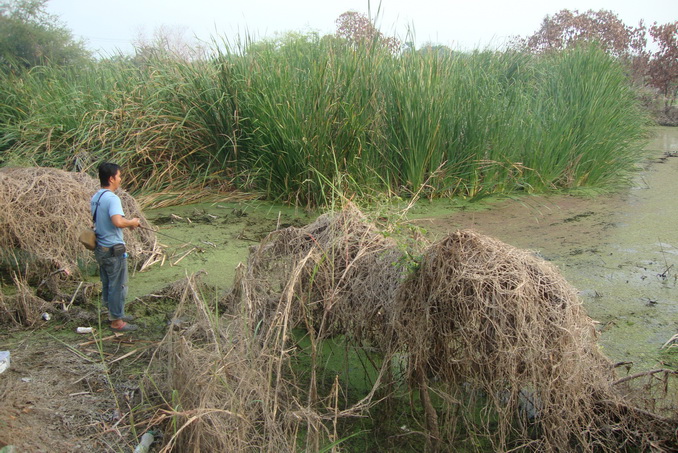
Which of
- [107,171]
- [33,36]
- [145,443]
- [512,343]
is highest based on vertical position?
[33,36]

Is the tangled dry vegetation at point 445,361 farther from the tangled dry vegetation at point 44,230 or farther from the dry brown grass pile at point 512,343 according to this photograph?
the tangled dry vegetation at point 44,230

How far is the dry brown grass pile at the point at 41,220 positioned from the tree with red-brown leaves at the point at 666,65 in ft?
62.4

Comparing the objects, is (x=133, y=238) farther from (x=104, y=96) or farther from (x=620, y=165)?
(x=620, y=165)

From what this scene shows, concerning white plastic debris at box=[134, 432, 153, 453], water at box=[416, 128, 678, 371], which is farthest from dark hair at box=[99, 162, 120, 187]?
water at box=[416, 128, 678, 371]

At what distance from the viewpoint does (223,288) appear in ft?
14.2

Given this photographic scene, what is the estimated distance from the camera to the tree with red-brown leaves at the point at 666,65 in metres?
18.8

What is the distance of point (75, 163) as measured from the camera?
6500 millimetres

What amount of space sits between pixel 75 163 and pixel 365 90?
3.29 m

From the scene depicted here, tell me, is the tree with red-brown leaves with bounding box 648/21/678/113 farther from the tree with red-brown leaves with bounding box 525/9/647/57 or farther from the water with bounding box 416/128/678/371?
the water with bounding box 416/128/678/371

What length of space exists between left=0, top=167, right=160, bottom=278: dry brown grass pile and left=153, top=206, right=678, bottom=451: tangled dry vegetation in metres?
2.07

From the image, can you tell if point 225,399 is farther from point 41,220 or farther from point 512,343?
point 41,220

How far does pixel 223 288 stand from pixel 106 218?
1.04 meters

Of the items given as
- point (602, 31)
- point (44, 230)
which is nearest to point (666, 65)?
point (602, 31)

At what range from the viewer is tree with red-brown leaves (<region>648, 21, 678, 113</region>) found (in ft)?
61.6
